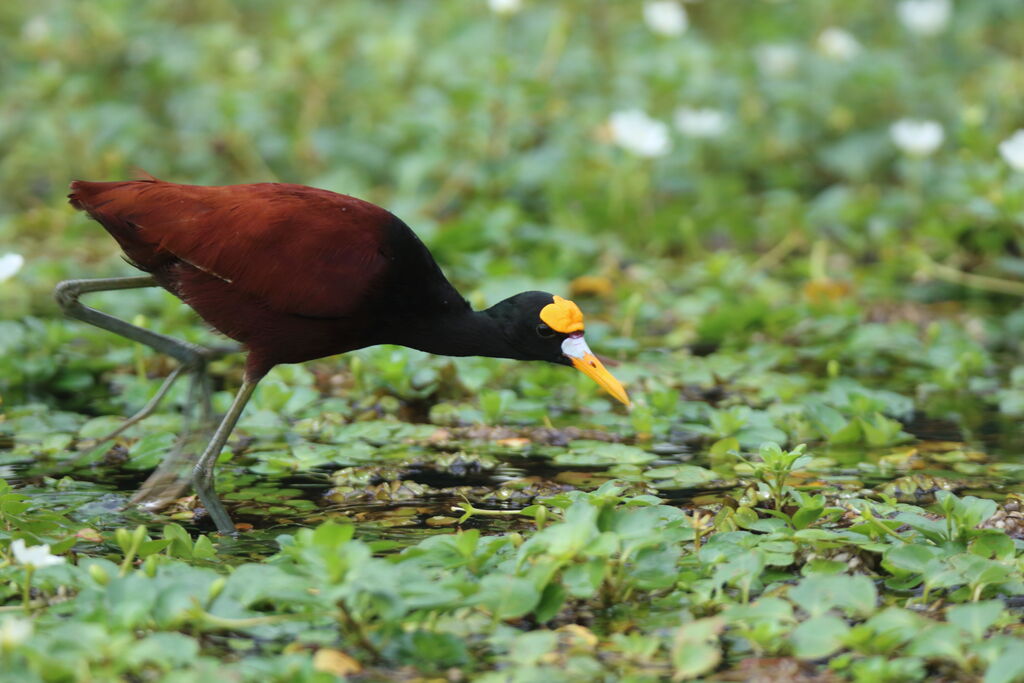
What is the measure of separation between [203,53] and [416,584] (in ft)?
21.9

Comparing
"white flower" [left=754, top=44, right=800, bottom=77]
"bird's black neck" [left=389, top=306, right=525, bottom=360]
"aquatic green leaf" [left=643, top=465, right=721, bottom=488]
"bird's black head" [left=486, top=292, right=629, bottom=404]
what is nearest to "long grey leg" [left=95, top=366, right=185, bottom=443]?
"bird's black neck" [left=389, top=306, right=525, bottom=360]

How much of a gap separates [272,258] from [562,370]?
1.79 metres

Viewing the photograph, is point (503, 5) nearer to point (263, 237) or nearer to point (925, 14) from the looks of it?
point (925, 14)

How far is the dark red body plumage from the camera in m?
4.41

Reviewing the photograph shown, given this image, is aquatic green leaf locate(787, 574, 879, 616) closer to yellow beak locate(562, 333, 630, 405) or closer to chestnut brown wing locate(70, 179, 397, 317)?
yellow beak locate(562, 333, 630, 405)

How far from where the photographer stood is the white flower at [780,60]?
359 inches

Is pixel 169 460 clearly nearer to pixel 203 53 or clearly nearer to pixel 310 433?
pixel 310 433

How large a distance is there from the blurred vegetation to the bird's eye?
442 millimetres

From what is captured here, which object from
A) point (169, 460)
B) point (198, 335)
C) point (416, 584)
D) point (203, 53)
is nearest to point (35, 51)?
point (203, 53)

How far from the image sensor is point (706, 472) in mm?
4633

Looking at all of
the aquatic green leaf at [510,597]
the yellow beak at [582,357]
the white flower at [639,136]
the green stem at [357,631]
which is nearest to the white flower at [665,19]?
the white flower at [639,136]

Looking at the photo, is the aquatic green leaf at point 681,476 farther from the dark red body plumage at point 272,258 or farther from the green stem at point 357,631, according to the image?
the green stem at point 357,631

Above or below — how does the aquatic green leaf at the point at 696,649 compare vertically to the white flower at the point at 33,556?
below

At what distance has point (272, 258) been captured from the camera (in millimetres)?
4418
